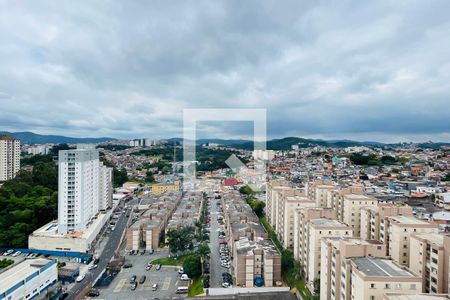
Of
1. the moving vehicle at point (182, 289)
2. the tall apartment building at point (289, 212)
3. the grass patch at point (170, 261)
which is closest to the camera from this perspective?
the moving vehicle at point (182, 289)

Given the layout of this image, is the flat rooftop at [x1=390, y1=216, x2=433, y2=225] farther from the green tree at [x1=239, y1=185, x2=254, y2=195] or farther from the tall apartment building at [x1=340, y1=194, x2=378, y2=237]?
the green tree at [x1=239, y1=185, x2=254, y2=195]

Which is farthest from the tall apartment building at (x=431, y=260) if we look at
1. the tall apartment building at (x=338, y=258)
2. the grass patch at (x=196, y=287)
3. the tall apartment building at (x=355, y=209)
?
the grass patch at (x=196, y=287)

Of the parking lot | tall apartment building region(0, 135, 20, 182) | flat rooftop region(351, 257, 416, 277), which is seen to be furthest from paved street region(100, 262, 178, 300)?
tall apartment building region(0, 135, 20, 182)

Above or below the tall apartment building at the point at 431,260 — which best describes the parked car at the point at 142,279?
below

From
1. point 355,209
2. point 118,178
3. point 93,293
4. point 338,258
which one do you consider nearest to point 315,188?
point 355,209

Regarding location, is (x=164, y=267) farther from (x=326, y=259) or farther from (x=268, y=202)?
(x=268, y=202)

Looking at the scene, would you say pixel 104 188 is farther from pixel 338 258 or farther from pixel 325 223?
pixel 338 258

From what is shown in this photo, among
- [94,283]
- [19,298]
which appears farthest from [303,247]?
[19,298]

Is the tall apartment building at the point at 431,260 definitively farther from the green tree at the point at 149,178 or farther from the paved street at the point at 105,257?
the green tree at the point at 149,178
